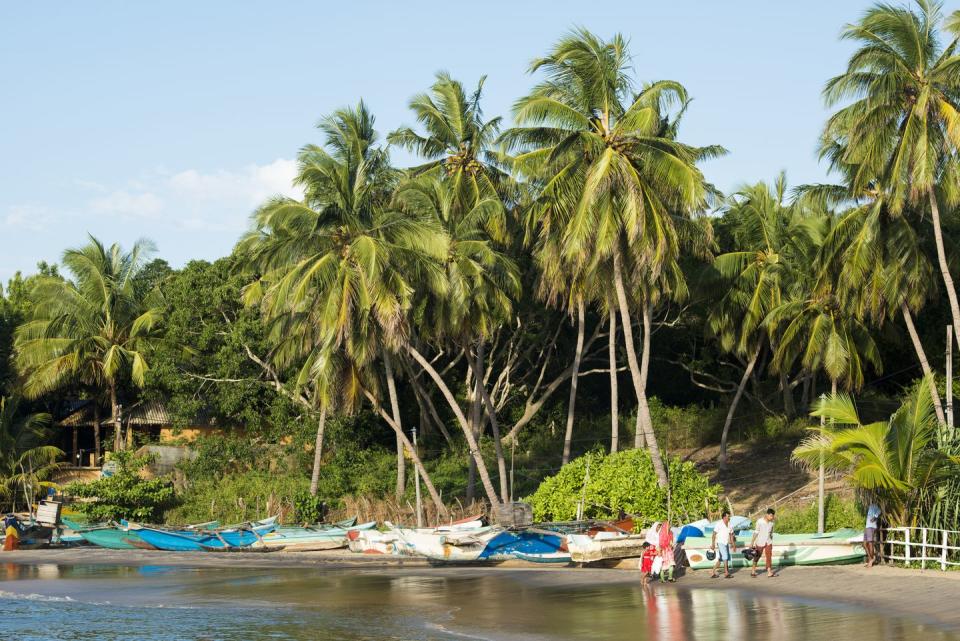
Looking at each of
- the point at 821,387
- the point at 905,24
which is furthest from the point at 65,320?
the point at 905,24

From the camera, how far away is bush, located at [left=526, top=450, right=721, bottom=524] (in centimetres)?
2447

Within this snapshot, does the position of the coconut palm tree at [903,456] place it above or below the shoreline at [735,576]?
above

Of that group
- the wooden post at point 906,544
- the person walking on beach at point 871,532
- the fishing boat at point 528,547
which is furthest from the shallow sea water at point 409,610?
the wooden post at point 906,544

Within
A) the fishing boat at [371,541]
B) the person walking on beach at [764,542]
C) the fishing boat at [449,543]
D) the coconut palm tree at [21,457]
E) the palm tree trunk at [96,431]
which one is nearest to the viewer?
the person walking on beach at [764,542]

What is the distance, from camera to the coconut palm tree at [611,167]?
80.1 ft

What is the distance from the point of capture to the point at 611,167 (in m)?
24.3

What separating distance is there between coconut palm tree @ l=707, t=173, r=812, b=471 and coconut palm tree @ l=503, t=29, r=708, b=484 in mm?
7762

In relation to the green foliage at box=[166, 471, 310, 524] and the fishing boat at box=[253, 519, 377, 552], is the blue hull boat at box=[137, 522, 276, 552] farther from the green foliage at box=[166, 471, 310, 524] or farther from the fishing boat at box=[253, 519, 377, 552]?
the green foliage at box=[166, 471, 310, 524]

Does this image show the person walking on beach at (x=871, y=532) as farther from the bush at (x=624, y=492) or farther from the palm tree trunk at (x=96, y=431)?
the palm tree trunk at (x=96, y=431)

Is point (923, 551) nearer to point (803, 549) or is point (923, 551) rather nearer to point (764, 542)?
point (803, 549)

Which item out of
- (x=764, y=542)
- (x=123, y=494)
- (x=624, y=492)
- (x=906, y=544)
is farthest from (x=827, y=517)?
(x=123, y=494)

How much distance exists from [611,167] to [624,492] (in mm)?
7429

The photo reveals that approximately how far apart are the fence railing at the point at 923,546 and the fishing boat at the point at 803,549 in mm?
737

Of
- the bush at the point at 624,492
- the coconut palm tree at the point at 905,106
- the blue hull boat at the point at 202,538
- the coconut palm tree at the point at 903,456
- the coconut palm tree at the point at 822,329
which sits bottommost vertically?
the blue hull boat at the point at 202,538
